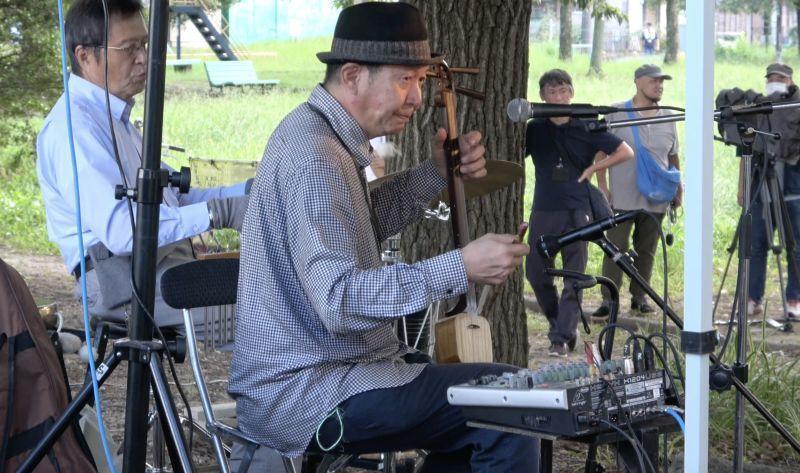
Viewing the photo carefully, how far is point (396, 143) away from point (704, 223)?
2.69 m

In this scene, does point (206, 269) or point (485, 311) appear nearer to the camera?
point (206, 269)

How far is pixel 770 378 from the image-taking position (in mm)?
5051

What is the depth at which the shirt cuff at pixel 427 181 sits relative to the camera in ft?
11.8

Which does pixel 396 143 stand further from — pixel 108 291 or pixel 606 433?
pixel 606 433

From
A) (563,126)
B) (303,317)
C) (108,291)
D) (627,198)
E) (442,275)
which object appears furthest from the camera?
(627,198)

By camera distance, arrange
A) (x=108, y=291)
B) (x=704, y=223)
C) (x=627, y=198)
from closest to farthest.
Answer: (x=704, y=223), (x=108, y=291), (x=627, y=198)

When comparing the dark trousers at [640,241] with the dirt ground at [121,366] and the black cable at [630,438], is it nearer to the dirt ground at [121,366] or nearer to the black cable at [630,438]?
the dirt ground at [121,366]

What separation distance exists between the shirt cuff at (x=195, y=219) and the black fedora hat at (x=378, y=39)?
74 cm

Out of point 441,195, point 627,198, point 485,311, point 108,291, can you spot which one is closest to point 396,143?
point 485,311

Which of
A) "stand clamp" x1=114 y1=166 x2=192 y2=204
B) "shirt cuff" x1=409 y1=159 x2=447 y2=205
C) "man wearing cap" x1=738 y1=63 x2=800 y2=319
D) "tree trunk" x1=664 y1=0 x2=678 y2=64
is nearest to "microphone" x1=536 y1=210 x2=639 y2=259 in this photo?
"shirt cuff" x1=409 y1=159 x2=447 y2=205

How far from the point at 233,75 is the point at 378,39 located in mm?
21103

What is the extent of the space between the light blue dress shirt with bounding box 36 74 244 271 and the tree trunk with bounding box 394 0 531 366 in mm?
1447

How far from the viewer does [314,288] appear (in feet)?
8.64

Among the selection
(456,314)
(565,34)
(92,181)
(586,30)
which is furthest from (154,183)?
(586,30)
